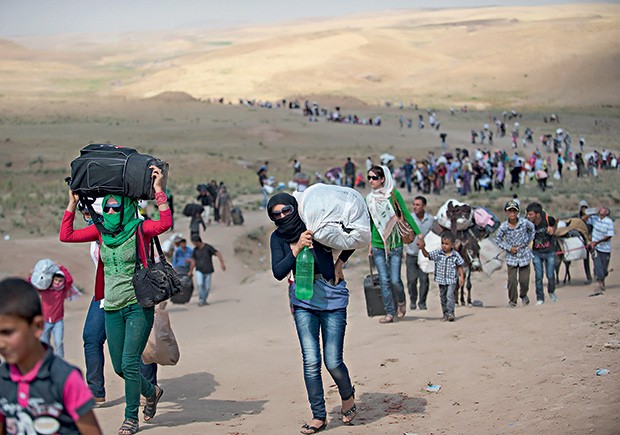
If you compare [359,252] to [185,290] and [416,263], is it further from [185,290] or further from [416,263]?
[416,263]

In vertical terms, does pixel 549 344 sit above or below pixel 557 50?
below

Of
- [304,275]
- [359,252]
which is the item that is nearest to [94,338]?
[304,275]

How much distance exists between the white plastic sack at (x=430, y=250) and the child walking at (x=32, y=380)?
31.1ft

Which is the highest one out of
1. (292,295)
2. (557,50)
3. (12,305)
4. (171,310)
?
(557,50)

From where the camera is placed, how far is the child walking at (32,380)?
13.0ft

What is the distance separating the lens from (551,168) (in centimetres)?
4591

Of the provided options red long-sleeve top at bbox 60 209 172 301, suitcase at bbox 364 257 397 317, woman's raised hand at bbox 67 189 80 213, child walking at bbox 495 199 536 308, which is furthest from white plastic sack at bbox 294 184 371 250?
child walking at bbox 495 199 536 308

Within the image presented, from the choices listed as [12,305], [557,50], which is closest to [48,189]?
[12,305]

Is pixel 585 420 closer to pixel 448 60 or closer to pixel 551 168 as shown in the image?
pixel 551 168

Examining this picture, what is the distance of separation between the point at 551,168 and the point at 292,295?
40418 mm

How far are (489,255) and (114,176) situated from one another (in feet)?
28.9

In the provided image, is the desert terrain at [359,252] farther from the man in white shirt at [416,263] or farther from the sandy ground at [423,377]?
the man in white shirt at [416,263]

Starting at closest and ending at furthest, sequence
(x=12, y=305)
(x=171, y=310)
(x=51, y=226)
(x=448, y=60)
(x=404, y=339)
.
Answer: (x=12, y=305) < (x=404, y=339) < (x=171, y=310) < (x=51, y=226) < (x=448, y=60)

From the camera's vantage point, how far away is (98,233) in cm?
712
